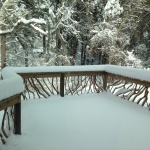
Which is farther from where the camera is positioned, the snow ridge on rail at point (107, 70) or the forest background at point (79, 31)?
the forest background at point (79, 31)

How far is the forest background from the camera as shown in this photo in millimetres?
13547

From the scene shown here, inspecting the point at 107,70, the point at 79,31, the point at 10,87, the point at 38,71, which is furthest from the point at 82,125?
the point at 79,31

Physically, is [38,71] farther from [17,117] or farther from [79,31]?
[79,31]

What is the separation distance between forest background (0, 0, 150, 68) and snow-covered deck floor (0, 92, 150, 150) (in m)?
7.70

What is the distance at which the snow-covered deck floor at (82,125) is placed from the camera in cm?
359

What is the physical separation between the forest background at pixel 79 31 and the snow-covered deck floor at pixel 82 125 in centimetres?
770

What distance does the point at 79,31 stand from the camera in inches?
591

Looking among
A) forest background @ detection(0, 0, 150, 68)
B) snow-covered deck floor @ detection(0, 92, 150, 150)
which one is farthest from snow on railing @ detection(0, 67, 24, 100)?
forest background @ detection(0, 0, 150, 68)

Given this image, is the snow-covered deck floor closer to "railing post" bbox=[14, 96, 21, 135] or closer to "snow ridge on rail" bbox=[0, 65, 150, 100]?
"railing post" bbox=[14, 96, 21, 135]

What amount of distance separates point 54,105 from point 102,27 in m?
10.7

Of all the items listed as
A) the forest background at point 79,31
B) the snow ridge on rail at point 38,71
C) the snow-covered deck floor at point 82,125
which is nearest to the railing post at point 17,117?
the snow-covered deck floor at point 82,125

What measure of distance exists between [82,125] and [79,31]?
11239 mm

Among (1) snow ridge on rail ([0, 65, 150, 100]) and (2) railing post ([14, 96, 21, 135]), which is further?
(2) railing post ([14, 96, 21, 135])

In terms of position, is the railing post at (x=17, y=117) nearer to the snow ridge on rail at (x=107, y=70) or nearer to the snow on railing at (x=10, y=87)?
the snow on railing at (x=10, y=87)
